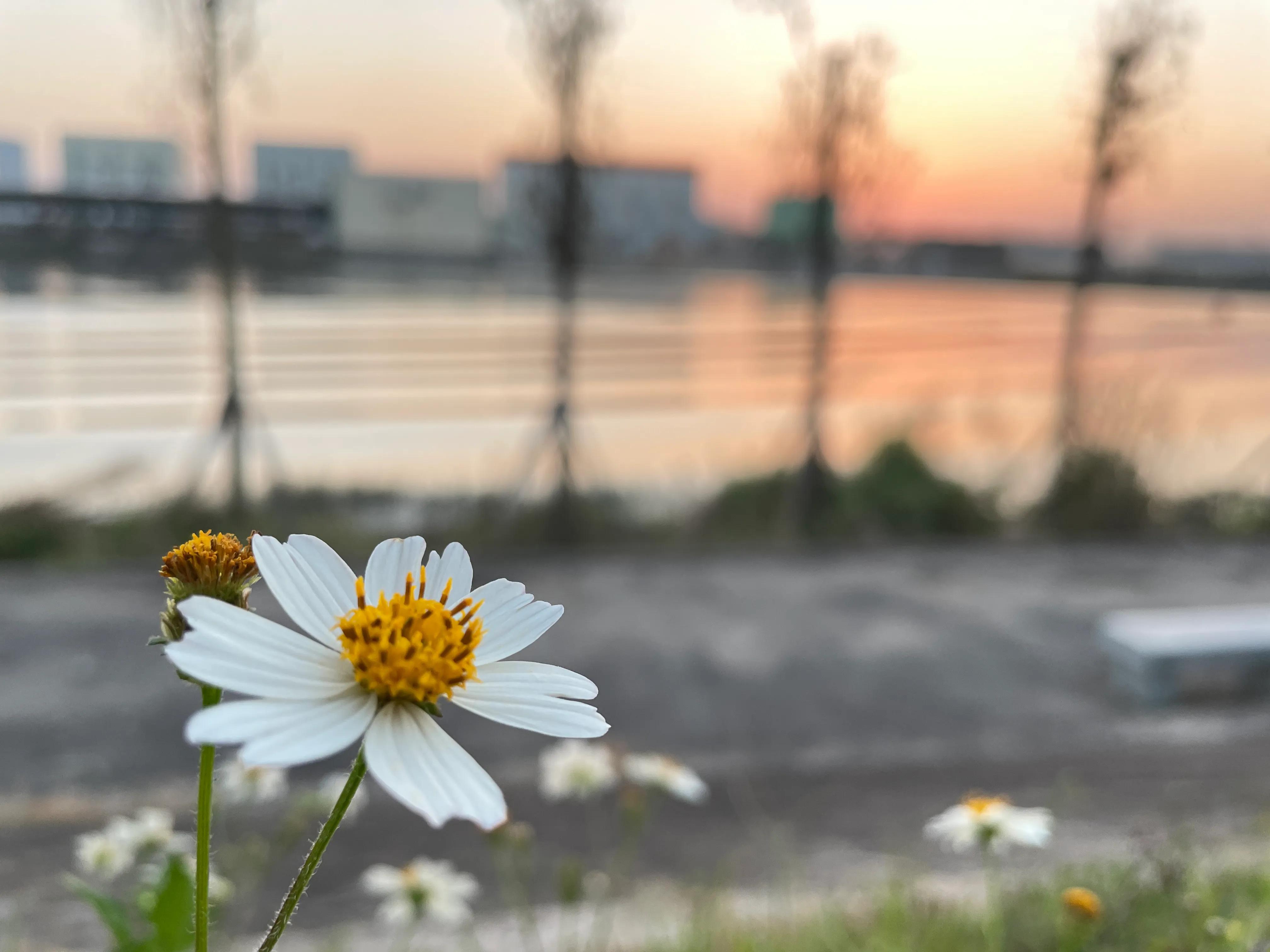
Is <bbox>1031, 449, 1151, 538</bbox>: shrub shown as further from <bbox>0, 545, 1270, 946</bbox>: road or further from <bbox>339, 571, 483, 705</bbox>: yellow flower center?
<bbox>339, 571, 483, 705</bbox>: yellow flower center

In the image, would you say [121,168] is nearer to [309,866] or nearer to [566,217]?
[566,217]

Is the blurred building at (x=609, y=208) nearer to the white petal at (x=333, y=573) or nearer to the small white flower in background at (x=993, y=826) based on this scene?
the small white flower in background at (x=993, y=826)

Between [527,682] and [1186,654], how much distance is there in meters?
3.14

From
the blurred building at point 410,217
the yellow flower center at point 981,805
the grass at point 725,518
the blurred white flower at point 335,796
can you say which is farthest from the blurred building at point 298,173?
the yellow flower center at point 981,805

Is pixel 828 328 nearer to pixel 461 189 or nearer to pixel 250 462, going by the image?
pixel 461 189

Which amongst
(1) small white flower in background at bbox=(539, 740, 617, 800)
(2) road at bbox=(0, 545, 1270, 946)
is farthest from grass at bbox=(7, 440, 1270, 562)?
(1) small white flower in background at bbox=(539, 740, 617, 800)

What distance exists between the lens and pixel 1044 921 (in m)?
1.47

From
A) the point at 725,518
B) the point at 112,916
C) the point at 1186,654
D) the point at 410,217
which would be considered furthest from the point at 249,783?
the point at 725,518

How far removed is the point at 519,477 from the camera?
430cm

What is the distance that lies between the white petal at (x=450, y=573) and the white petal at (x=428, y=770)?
63mm

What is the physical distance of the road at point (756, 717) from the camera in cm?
217

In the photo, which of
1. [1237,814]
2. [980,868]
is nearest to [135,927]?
[980,868]

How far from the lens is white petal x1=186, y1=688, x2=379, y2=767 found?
0.26 meters

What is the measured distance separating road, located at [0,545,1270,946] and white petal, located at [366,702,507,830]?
1693 millimetres
